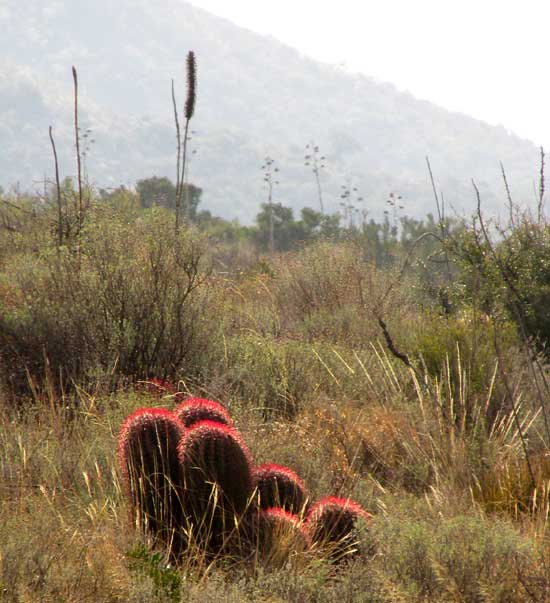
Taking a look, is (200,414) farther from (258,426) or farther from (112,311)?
(112,311)

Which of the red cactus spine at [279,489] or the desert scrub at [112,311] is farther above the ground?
the desert scrub at [112,311]

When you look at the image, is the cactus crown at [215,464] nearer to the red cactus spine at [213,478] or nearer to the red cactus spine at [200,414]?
the red cactus spine at [213,478]

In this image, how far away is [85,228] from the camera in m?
8.14

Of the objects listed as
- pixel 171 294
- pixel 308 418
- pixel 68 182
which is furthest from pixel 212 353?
pixel 68 182

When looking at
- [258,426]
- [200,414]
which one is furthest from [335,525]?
[258,426]

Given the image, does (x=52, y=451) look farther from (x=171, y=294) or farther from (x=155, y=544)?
(x=171, y=294)

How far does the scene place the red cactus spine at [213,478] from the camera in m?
4.18

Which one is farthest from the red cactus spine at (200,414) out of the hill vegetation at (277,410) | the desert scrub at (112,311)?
the desert scrub at (112,311)

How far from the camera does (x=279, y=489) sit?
454 centimetres

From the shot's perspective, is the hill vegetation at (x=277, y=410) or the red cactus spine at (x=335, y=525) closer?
the hill vegetation at (x=277, y=410)

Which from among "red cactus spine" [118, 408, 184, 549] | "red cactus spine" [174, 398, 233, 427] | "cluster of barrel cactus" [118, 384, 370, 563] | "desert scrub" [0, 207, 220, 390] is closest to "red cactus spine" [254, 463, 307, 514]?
"cluster of barrel cactus" [118, 384, 370, 563]

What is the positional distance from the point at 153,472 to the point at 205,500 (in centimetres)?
27

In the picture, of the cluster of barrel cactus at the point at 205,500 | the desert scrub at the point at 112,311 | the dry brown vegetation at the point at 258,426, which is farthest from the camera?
the desert scrub at the point at 112,311

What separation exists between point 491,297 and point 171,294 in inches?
133
